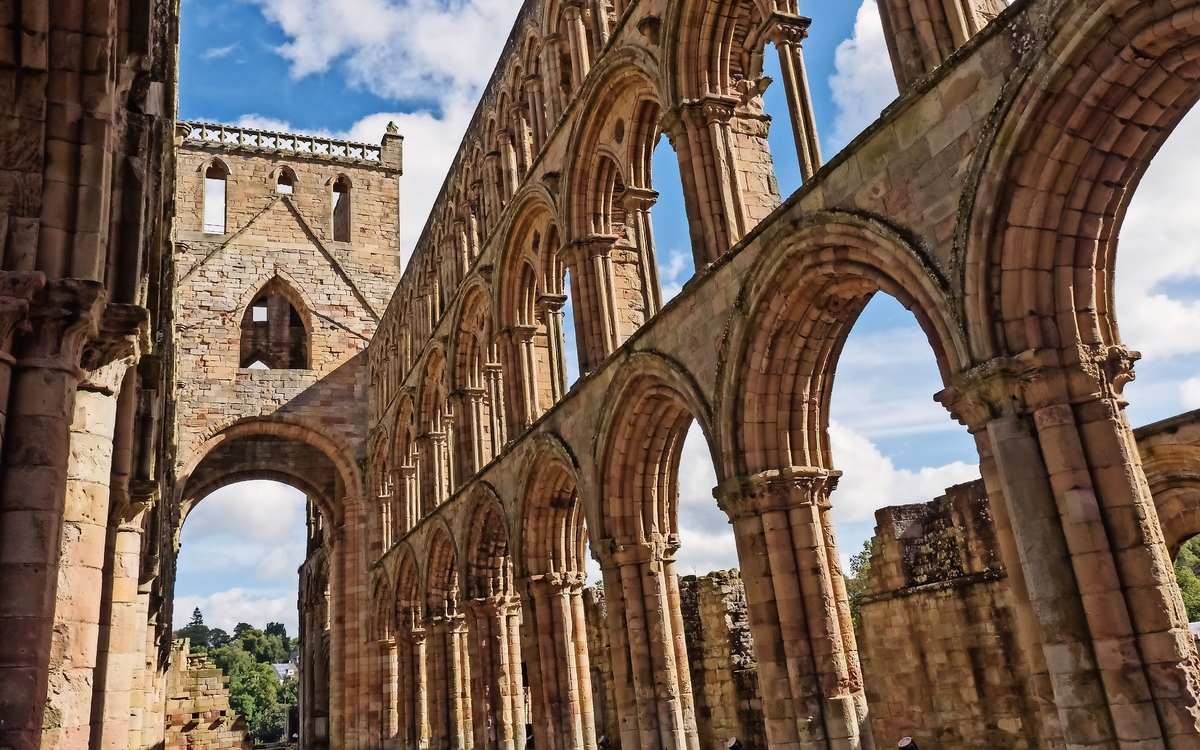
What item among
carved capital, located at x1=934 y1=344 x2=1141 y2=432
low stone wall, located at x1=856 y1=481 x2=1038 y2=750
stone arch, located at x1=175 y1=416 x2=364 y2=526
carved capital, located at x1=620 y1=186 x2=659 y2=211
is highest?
stone arch, located at x1=175 y1=416 x2=364 y2=526

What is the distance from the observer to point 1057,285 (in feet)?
19.2

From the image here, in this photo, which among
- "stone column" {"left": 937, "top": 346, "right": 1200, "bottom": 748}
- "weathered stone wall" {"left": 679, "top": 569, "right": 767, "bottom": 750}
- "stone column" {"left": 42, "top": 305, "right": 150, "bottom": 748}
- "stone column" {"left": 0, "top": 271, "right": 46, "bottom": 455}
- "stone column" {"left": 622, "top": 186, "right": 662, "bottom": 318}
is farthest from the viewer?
"weathered stone wall" {"left": 679, "top": 569, "right": 767, "bottom": 750}

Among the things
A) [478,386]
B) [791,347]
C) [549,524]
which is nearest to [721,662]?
[549,524]

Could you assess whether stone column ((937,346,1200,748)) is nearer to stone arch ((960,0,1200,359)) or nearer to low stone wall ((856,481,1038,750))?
stone arch ((960,0,1200,359))

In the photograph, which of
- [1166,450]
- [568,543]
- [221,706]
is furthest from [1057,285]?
[221,706]

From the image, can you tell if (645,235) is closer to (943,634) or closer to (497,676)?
(943,634)

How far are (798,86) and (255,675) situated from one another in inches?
3043

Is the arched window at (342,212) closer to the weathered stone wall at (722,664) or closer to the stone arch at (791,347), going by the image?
the weathered stone wall at (722,664)

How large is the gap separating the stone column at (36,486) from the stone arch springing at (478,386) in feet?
37.1

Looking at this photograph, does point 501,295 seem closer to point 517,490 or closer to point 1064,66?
point 517,490

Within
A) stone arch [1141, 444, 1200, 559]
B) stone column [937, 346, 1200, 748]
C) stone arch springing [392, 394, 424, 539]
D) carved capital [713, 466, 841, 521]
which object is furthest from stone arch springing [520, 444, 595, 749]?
stone arch springing [392, 394, 424, 539]

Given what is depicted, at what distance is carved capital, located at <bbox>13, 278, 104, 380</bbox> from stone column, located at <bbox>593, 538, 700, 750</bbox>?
715 centimetres

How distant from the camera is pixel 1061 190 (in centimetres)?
583

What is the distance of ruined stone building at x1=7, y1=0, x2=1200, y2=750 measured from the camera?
4984mm
